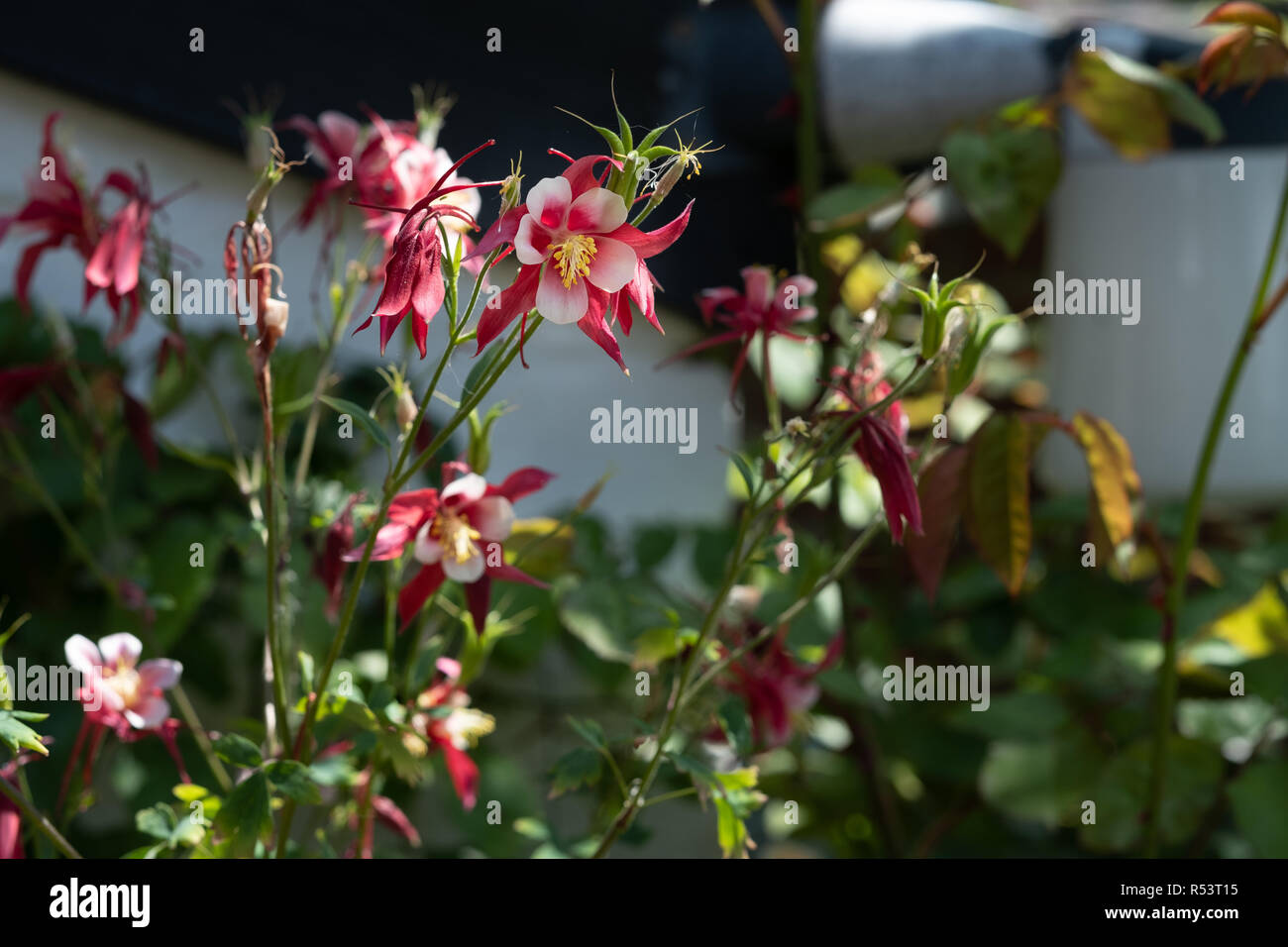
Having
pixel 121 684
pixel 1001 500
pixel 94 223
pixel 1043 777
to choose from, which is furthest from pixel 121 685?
pixel 1043 777

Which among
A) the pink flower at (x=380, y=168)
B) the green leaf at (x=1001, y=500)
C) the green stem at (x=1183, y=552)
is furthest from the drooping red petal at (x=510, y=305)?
the green stem at (x=1183, y=552)

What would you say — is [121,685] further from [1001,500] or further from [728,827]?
[1001,500]

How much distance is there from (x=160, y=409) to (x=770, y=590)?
637 mm

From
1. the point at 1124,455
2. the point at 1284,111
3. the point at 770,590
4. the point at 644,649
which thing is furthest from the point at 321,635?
the point at 1284,111

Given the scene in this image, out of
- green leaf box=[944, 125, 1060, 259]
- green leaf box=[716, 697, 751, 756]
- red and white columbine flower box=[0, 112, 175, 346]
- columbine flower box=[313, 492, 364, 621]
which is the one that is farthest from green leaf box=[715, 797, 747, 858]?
green leaf box=[944, 125, 1060, 259]

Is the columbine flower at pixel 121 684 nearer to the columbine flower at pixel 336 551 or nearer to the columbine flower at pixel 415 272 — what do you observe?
the columbine flower at pixel 336 551

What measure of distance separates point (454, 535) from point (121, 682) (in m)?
0.22

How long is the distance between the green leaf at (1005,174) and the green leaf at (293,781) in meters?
0.82

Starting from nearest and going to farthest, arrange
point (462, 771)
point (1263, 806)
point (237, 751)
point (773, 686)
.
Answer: point (237, 751), point (462, 771), point (773, 686), point (1263, 806)

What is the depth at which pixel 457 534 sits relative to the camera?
1.94 feet

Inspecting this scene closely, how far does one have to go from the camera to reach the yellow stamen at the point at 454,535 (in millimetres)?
583

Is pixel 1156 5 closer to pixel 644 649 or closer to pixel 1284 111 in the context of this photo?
pixel 1284 111
